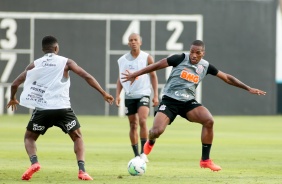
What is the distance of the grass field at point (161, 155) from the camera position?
12.5m

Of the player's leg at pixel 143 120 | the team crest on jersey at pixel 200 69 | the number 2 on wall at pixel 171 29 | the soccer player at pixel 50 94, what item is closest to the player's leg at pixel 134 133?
the player's leg at pixel 143 120

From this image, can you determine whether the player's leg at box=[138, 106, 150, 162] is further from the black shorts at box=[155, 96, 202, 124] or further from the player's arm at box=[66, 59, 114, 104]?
the player's arm at box=[66, 59, 114, 104]

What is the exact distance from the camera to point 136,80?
1647 cm

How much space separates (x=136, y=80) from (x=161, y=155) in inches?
72.0

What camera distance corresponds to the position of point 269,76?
1507 inches

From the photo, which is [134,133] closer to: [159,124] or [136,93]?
[136,93]

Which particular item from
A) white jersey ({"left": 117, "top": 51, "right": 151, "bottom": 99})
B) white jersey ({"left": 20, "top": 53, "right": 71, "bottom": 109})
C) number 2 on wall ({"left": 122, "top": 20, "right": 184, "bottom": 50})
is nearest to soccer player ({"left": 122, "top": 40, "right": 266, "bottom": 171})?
white jersey ({"left": 20, "top": 53, "right": 71, "bottom": 109})

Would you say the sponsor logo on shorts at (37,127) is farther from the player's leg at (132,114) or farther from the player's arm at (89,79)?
the player's leg at (132,114)

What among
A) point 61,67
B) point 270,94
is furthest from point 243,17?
point 61,67

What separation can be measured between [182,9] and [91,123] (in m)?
8.26

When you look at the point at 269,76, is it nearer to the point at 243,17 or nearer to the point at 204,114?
the point at 243,17

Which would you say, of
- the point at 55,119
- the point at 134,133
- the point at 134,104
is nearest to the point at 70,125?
the point at 55,119

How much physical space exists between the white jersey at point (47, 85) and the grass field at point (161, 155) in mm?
1044

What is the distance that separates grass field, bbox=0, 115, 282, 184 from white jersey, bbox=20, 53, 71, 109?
1.04 meters
